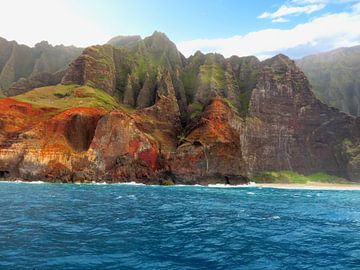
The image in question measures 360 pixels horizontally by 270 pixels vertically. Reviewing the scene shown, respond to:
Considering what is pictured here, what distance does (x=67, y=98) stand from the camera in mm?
175750

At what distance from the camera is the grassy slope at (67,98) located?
16362 cm

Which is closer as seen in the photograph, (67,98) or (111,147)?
(111,147)

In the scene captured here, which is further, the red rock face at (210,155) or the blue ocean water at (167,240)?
the red rock face at (210,155)

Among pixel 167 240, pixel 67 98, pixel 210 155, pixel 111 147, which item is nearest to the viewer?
pixel 167 240

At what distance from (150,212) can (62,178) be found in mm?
85994

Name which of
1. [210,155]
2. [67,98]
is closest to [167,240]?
[210,155]

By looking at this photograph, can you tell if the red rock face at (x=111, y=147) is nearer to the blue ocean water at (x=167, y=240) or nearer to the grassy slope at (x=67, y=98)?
the grassy slope at (x=67, y=98)

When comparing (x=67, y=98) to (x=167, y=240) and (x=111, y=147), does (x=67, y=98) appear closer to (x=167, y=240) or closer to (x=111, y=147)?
(x=111, y=147)

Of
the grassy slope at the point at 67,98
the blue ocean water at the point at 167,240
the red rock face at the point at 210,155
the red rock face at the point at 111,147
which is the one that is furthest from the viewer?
the grassy slope at the point at 67,98

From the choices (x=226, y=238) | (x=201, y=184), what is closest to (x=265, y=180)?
(x=201, y=184)

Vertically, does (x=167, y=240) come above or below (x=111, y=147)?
below

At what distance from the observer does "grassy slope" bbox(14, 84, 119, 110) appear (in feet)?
537

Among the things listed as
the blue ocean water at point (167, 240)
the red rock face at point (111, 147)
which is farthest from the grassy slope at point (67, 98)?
the blue ocean water at point (167, 240)

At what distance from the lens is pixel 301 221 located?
48875 millimetres
